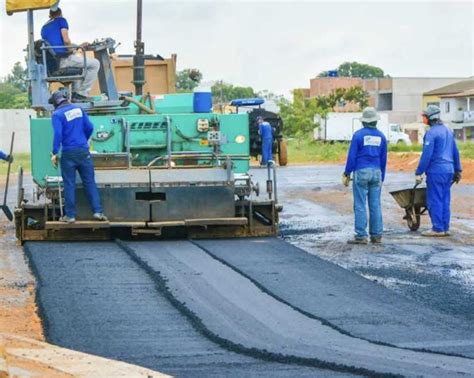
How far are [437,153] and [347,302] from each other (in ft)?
20.5

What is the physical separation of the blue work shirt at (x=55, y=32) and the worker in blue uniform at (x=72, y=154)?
1.01m

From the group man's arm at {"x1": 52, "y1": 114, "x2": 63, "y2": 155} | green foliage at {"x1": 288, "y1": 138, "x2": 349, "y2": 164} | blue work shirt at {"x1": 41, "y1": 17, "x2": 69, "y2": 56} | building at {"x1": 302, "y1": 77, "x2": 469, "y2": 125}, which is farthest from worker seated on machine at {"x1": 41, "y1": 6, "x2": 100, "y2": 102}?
building at {"x1": 302, "y1": 77, "x2": 469, "y2": 125}

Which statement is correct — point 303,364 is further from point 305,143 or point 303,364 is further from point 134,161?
point 305,143

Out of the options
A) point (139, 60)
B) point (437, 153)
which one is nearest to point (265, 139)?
point (139, 60)

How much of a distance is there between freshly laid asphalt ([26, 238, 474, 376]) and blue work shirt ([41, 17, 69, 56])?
11.2 feet

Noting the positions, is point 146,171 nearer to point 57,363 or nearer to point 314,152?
point 57,363

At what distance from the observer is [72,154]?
14.3 metres

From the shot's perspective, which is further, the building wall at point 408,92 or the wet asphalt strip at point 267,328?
the building wall at point 408,92

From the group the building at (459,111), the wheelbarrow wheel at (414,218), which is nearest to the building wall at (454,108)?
the building at (459,111)

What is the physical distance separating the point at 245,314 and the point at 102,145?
642cm

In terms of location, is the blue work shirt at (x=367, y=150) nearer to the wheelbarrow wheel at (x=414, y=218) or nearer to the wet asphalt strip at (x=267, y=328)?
the wheelbarrow wheel at (x=414, y=218)

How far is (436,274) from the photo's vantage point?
11789 mm

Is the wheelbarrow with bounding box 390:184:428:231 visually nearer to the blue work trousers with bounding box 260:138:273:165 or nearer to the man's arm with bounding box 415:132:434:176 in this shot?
the man's arm with bounding box 415:132:434:176

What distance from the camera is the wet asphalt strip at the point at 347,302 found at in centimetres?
845
